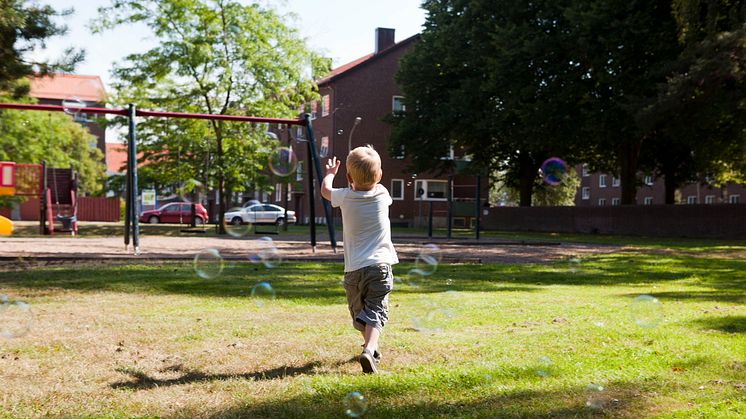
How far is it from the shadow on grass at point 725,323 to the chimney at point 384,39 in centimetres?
5342

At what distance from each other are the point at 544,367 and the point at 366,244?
1557mm

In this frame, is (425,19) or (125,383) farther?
(425,19)

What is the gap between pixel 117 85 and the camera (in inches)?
1252

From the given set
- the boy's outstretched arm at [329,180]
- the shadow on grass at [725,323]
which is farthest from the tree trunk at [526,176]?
the boy's outstretched arm at [329,180]

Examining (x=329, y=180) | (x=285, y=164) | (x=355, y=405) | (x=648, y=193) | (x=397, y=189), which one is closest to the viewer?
(x=355, y=405)

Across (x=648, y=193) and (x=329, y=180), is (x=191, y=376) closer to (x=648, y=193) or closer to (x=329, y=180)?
(x=329, y=180)

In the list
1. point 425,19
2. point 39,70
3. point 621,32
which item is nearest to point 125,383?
point 39,70

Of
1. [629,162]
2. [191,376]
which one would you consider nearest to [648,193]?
[629,162]

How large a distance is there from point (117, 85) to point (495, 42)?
1793 centimetres

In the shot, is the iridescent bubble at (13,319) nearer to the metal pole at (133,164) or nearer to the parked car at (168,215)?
the metal pole at (133,164)

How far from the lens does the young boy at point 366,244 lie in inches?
209

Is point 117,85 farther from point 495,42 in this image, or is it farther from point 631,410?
point 631,410

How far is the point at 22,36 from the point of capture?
1278cm

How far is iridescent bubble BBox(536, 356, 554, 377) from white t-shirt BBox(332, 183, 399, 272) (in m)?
1.29
